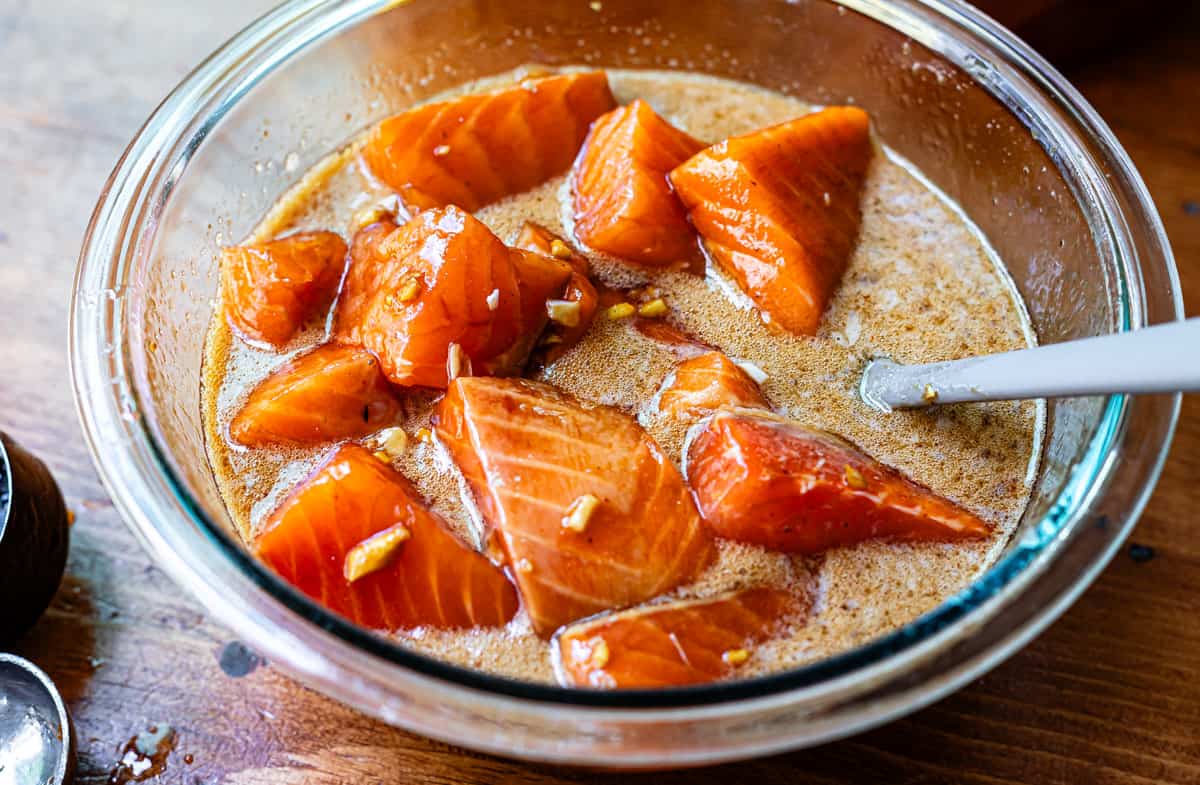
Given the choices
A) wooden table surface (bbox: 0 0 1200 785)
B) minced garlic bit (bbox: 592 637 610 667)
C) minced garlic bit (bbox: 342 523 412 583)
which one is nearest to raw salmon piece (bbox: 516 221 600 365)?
minced garlic bit (bbox: 342 523 412 583)

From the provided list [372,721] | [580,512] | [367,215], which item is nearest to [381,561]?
[580,512]

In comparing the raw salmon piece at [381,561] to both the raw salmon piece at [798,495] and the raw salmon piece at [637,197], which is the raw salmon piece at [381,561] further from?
the raw salmon piece at [637,197]

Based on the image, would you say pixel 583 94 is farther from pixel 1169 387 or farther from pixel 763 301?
pixel 1169 387

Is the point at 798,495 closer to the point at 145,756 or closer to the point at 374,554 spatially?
the point at 374,554

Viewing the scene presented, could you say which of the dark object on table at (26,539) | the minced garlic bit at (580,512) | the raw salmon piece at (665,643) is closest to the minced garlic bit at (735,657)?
the raw salmon piece at (665,643)

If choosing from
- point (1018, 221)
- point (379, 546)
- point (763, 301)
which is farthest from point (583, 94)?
point (379, 546)
